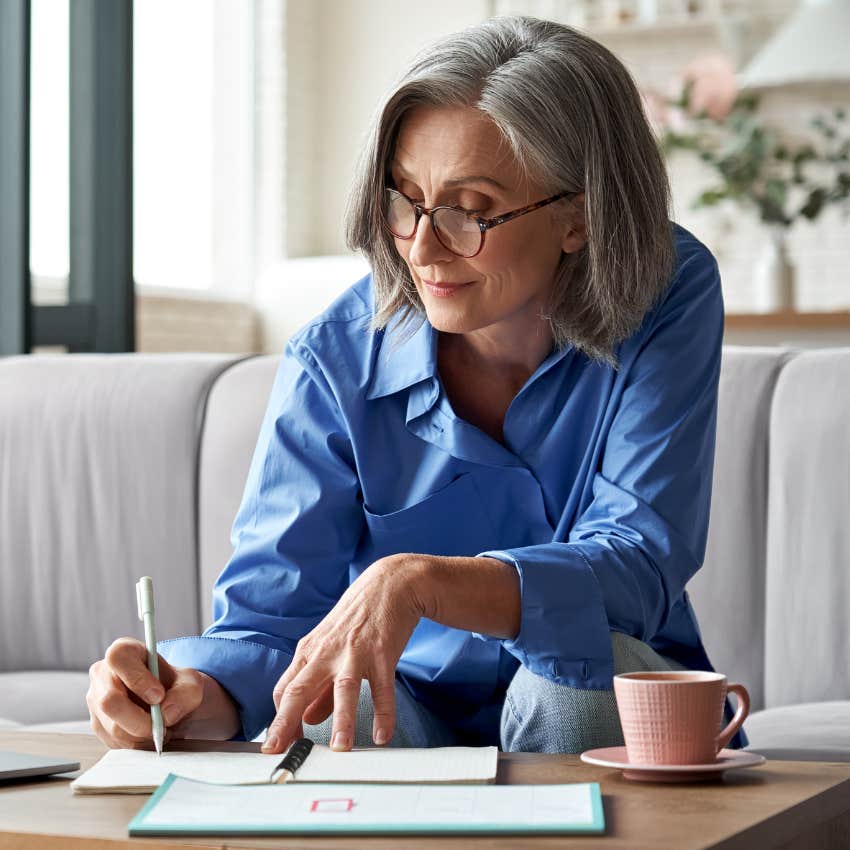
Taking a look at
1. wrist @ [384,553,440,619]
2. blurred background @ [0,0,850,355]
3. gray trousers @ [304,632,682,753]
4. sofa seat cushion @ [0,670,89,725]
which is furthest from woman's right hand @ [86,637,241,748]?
blurred background @ [0,0,850,355]

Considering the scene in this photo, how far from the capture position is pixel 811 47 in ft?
16.1

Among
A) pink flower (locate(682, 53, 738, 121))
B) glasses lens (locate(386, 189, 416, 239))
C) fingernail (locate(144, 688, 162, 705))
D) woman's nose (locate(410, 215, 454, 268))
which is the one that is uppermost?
pink flower (locate(682, 53, 738, 121))

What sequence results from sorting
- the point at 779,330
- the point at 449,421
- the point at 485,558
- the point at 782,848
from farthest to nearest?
the point at 779,330
the point at 449,421
the point at 485,558
the point at 782,848

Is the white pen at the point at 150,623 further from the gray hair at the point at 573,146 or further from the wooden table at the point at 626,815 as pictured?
the gray hair at the point at 573,146

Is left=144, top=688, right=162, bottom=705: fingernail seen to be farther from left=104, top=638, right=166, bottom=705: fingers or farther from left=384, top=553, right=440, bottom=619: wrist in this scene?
left=384, top=553, right=440, bottom=619: wrist

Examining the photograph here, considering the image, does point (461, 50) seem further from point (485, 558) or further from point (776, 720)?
point (776, 720)

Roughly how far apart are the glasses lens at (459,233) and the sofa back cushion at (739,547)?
0.76 metres

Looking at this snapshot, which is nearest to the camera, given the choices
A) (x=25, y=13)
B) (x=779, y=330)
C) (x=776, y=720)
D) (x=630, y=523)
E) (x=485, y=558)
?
(x=485, y=558)

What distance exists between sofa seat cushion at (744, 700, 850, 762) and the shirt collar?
0.56m

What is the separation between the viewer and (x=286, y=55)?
6.24 m

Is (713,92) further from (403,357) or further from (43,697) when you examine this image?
(403,357)

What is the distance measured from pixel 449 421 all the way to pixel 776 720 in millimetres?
642

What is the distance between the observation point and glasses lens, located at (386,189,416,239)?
4.65 feet

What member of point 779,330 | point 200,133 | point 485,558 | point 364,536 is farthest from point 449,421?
point 200,133
